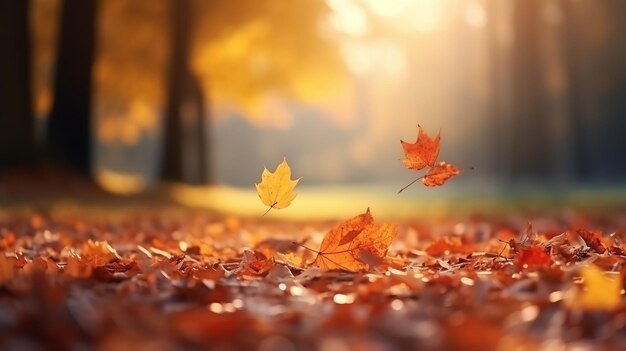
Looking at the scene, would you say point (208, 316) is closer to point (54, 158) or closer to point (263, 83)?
point (54, 158)

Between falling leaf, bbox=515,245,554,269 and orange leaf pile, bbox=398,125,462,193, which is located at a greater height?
orange leaf pile, bbox=398,125,462,193

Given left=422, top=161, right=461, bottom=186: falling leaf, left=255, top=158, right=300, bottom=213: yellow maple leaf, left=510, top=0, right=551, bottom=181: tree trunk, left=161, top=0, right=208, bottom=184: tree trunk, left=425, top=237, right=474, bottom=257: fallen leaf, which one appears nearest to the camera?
left=255, top=158, right=300, bottom=213: yellow maple leaf

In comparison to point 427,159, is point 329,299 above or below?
below

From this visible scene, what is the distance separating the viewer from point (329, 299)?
2.54 m

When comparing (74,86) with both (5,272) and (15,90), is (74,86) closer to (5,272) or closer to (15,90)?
(15,90)

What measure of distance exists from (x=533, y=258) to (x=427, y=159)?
61 cm

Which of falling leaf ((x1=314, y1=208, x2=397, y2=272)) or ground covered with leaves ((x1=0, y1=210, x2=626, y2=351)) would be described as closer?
ground covered with leaves ((x1=0, y1=210, x2=626, y2=351))

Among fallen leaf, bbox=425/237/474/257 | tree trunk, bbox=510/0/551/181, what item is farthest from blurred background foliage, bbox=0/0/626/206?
fallen leaf, bbox=425/237/474/257

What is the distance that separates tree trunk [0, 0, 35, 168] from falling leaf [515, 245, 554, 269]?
9.69 meters

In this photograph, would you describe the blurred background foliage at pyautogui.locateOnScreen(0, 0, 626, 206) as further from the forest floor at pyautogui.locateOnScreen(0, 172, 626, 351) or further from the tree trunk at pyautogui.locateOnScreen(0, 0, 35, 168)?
the forest floor at pyautogui.locateOnScreen(0, 172, 626, 351)

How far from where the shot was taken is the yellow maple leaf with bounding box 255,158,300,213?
10.6 ft

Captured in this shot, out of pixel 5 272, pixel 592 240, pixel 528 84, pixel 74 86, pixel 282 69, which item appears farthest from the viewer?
pixel 282 69

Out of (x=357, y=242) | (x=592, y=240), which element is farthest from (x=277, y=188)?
(x=592, y=240)

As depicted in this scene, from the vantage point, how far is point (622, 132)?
2608 centimetres
